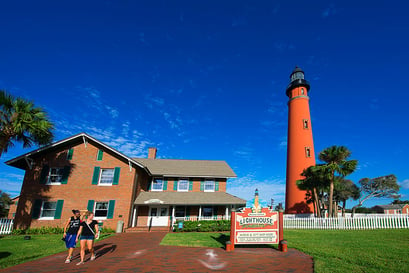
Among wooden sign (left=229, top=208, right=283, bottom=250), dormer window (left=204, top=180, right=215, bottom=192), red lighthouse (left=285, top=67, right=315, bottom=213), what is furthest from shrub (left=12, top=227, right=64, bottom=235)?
red lighthouse (left=285, top=67, right=315, bottom=213)

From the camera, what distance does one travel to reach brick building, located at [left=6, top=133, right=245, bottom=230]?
643 inches

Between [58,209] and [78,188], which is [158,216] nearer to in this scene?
[78,188]

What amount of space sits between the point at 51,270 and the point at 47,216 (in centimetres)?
1272

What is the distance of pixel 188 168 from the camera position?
71.6 feet

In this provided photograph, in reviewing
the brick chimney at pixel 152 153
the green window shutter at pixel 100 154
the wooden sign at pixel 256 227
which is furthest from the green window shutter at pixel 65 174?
the wooden sign at pixel 256 227

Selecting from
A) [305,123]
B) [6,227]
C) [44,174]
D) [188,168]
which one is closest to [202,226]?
[188,168]

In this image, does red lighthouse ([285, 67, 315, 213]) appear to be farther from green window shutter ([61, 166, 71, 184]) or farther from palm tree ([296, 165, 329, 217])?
green window shutter ([61, 166, 71, 184])

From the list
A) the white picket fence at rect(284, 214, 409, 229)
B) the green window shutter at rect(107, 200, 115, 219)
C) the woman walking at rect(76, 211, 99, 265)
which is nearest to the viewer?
the woman walking at rect(76, 211, 99, 265)

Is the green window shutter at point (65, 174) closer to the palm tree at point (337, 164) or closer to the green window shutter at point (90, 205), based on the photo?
the green window shutter at point (90, 205)

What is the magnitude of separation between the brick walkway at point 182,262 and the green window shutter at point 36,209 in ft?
33.9

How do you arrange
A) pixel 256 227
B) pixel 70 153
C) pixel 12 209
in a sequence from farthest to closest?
pixel 12 209, pixel 70 153, pixel 256 227

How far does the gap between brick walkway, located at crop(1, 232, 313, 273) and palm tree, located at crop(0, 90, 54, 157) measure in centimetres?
849

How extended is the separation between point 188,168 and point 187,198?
152 inches

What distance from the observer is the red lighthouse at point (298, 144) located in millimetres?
24547
